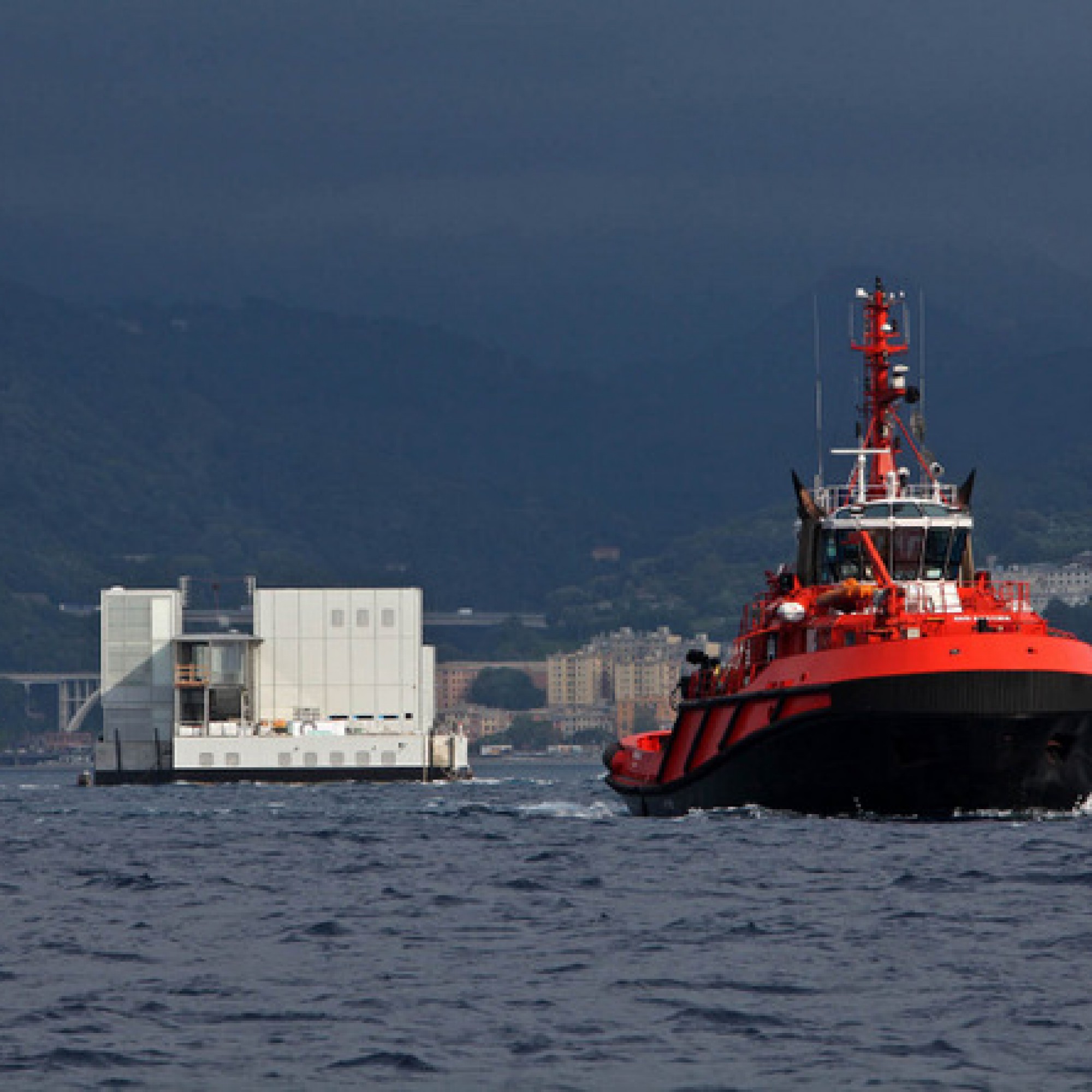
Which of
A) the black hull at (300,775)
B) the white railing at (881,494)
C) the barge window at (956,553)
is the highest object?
the white railing at (881,494)

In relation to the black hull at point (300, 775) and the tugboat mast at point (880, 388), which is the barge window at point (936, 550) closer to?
the tugboat mast at point (880, 388)

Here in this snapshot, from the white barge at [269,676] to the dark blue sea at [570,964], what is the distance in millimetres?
95471

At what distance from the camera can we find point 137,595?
162 meters

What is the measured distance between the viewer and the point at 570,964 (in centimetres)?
3462

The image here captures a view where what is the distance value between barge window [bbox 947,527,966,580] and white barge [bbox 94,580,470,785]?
85.1 meters

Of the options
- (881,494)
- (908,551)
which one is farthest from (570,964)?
(881,494)

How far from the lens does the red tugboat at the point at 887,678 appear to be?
5922 centimetres

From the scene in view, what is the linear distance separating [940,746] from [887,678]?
191 centimetres

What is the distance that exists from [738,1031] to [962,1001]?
3.05 m

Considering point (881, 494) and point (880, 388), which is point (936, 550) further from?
point (880, 388)

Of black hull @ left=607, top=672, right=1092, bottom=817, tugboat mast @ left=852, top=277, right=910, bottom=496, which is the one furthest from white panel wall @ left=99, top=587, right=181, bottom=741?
black hull @ left=607, top=672, right=1092, bottom=817

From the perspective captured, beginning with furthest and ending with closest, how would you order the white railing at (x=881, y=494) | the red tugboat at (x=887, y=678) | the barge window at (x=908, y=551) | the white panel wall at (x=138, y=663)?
the white panel wall at (x=138, y=663) < the white railing at (x=881, y=494) < the barge window at (x=908, y=551) < the red tugboat at (x=887, y=678)

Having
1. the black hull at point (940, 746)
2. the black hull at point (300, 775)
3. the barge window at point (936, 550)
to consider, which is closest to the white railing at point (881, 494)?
the barge window at point (936, 550)

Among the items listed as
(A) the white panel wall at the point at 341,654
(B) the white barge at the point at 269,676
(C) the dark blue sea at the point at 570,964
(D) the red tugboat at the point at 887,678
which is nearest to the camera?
(C) the dark blue sea at the point at 570,964
